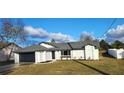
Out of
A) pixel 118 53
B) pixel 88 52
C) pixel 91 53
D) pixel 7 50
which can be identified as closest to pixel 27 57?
pixel 7 50

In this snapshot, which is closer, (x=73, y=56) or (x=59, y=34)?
(x=59, y=34)

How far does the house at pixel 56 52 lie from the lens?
16.1 metres

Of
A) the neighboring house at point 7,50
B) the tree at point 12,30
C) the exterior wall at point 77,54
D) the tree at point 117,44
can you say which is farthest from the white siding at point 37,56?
the tree at point 117,44

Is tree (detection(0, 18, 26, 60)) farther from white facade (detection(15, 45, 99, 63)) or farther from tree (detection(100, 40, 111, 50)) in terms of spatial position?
tree (detection(100, 40, 111, 50))

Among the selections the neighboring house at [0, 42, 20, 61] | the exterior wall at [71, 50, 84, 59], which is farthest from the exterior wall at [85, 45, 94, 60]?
the neighboring house at [0, 42, 20, 61]

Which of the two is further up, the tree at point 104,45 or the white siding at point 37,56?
the tree at point 104,45

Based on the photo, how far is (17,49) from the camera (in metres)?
16.2

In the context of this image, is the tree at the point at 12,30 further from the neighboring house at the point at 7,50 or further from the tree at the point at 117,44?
the tree at the point at 117,44

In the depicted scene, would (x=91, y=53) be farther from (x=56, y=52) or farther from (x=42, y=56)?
(x=42, y=56)

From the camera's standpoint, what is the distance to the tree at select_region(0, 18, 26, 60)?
43.8 ft
